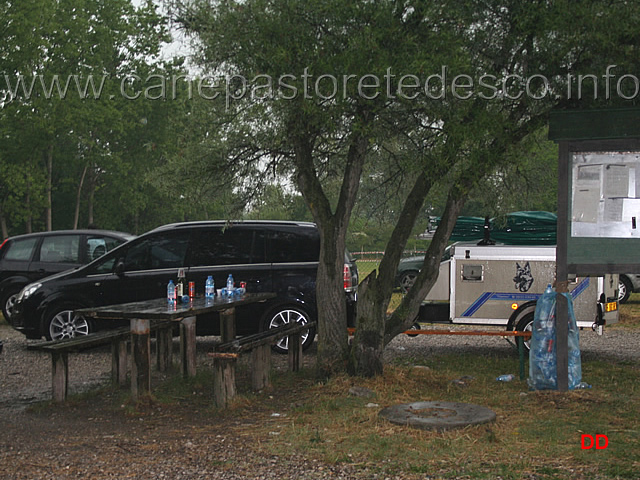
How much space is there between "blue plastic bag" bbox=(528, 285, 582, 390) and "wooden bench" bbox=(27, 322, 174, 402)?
4.50 metres

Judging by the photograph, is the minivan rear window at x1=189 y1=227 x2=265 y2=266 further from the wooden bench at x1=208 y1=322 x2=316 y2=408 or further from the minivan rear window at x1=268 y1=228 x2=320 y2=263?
the wooden bench at x1=208 y1=322 x2=316 y2=408

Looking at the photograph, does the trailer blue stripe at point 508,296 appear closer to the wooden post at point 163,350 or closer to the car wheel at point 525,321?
the car wheel at point 525,321

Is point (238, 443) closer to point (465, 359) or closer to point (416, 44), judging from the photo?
point (416, 44)

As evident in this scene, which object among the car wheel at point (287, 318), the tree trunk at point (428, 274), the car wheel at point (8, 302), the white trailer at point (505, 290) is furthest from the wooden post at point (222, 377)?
the car wheel at point (8, 302)

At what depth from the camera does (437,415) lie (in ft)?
23.2

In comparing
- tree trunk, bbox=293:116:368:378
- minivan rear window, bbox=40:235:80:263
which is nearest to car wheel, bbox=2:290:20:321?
minivan rear window, bbox=40:235:80:263

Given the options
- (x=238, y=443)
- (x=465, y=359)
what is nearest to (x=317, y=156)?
(x=465, y=359)

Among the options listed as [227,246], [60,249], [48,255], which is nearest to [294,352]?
[227,246]

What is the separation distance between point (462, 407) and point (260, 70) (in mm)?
3861

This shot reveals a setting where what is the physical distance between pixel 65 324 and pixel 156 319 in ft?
13.9

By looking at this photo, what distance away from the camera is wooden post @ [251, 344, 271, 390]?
8672 mm

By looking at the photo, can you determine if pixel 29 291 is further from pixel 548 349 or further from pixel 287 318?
pixel 548 349

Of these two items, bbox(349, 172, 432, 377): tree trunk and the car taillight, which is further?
the car taillight

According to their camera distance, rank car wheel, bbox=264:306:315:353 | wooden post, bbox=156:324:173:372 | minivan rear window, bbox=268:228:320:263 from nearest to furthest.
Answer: wooden post, bbox=156:324:173:372, car wheel, bbox=264:306:315:353, minivan rear window, bbox=268:228:320:263
